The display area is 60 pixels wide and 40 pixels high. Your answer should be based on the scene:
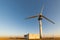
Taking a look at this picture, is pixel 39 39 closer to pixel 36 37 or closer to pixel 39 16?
pixel 36 37

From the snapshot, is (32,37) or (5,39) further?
(5,39)

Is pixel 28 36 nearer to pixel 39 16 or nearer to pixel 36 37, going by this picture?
pixel 36 37

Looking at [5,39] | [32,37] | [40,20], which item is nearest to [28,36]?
[32,37]

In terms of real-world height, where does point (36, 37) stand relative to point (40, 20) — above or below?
below

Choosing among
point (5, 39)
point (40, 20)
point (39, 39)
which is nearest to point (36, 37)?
point (39, 39)

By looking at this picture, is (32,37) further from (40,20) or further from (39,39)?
(40,20)

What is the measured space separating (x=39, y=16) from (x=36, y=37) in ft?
23.3

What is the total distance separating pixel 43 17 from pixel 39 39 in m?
7.48

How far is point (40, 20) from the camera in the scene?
51438 millimetres

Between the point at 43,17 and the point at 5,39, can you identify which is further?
the point at 5,39

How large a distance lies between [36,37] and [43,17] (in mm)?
7092

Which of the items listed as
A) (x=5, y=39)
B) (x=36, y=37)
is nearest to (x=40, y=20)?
(x=36, y=37)

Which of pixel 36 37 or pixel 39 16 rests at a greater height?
pixel 39 16

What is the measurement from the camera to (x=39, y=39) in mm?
51906
